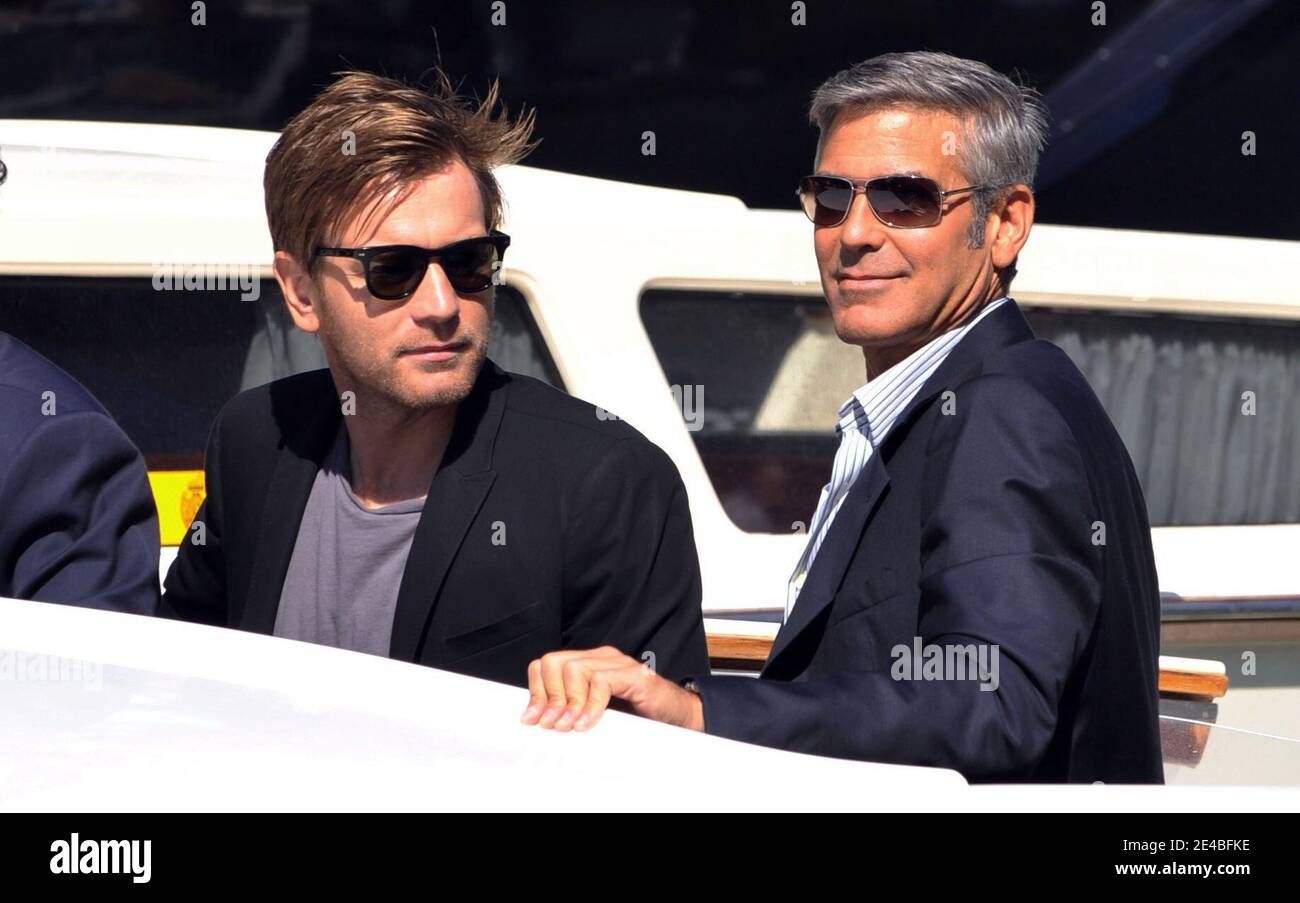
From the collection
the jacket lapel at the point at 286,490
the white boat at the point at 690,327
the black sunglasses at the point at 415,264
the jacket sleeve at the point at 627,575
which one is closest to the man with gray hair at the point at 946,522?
the jacket sleeve at the point at 627,575

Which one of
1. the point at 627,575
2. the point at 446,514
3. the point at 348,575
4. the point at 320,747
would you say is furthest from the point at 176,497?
the point at 320,747

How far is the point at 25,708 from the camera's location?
1.44m

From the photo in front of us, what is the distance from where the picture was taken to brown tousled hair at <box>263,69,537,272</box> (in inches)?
87.7

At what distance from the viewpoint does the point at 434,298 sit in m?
2.19

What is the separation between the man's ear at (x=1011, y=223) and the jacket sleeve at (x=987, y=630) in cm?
39

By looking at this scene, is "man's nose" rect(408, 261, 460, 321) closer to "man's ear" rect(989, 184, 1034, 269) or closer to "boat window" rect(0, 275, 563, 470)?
"man's ear" rect(989, 184, 1034, 269)

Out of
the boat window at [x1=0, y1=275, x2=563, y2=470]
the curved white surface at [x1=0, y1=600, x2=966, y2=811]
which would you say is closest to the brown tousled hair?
the curved white surface at [x1=0, y1=600, x2=966, y2=811]

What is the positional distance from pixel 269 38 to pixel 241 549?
27.2 feet

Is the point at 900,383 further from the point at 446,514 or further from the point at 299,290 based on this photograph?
the point at 299,290

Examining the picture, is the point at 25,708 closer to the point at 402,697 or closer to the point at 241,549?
the point at 402,697

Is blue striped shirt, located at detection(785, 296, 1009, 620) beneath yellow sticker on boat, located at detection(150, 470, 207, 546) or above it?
above

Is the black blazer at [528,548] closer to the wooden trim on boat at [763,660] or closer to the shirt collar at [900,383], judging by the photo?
the shirt collar at [900,383]

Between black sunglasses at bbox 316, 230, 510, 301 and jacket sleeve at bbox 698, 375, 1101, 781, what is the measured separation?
82cm
